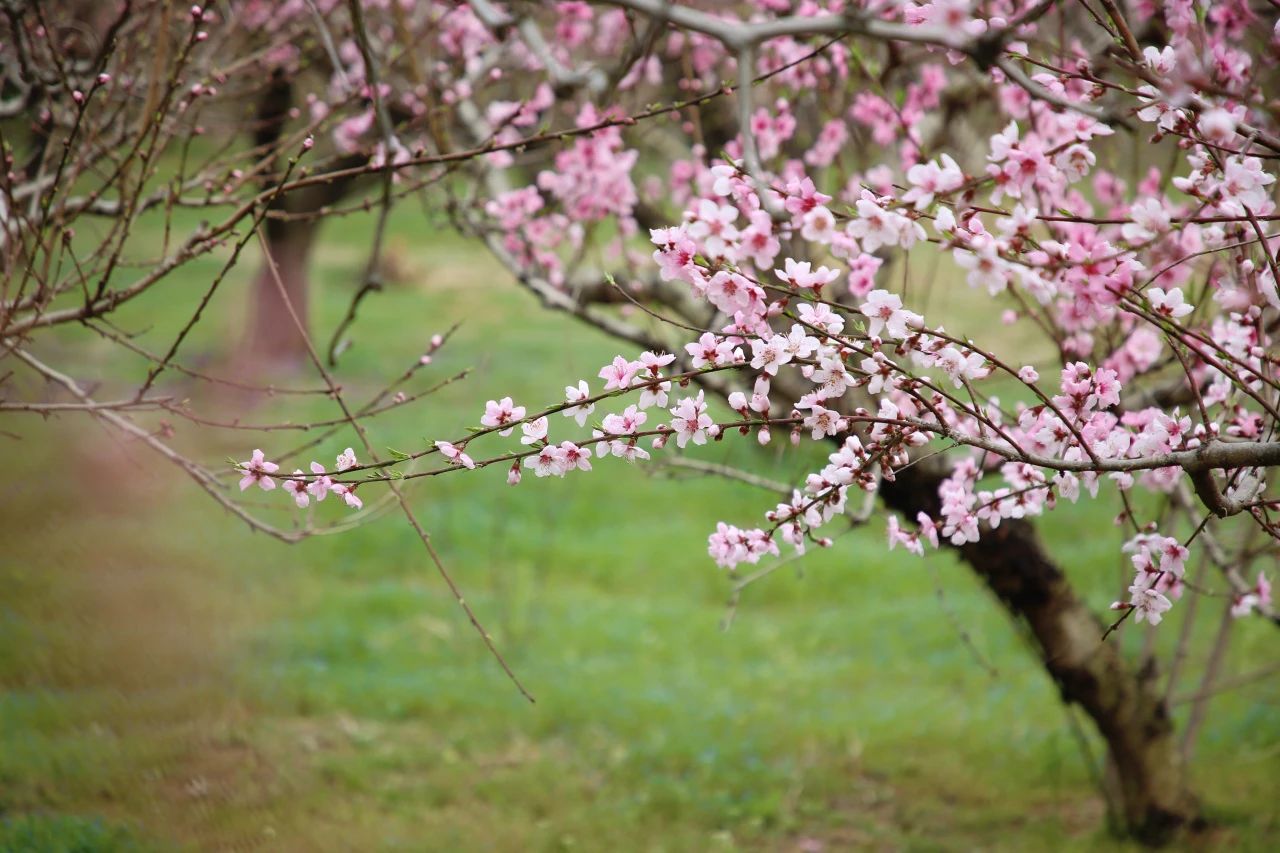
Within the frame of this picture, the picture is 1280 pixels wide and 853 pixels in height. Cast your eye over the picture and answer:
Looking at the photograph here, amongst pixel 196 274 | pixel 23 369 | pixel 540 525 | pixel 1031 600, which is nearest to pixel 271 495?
pixel 540 525

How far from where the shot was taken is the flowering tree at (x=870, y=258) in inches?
77.7

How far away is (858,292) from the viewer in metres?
2.92

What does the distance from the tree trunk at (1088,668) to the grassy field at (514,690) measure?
22cm

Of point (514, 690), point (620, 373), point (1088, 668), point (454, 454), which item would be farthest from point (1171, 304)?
point (514, 690)

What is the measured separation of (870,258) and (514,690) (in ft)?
12.6

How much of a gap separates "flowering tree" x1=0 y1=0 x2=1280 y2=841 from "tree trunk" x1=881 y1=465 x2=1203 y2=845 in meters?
0.01

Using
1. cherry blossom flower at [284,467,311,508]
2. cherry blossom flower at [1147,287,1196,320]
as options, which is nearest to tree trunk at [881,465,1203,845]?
cherry blossom flower at [1147,287,1196,320]

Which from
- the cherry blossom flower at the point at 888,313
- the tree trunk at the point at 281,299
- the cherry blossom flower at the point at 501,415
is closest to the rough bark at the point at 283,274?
the tree trunk at the point at 281,299

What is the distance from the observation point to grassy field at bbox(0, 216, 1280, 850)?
14.6ft

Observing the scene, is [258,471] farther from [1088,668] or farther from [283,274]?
[283,274]

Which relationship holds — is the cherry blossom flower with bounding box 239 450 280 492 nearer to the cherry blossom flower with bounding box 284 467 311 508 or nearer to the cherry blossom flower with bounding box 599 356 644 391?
the cherry blossom flower with bounding box 284 467 311 508

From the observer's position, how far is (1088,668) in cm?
409

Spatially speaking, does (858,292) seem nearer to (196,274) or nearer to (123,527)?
(123,527)

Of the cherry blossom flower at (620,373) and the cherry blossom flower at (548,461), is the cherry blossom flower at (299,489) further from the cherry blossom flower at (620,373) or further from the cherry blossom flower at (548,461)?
the cherry blossom flower at (620,373)
